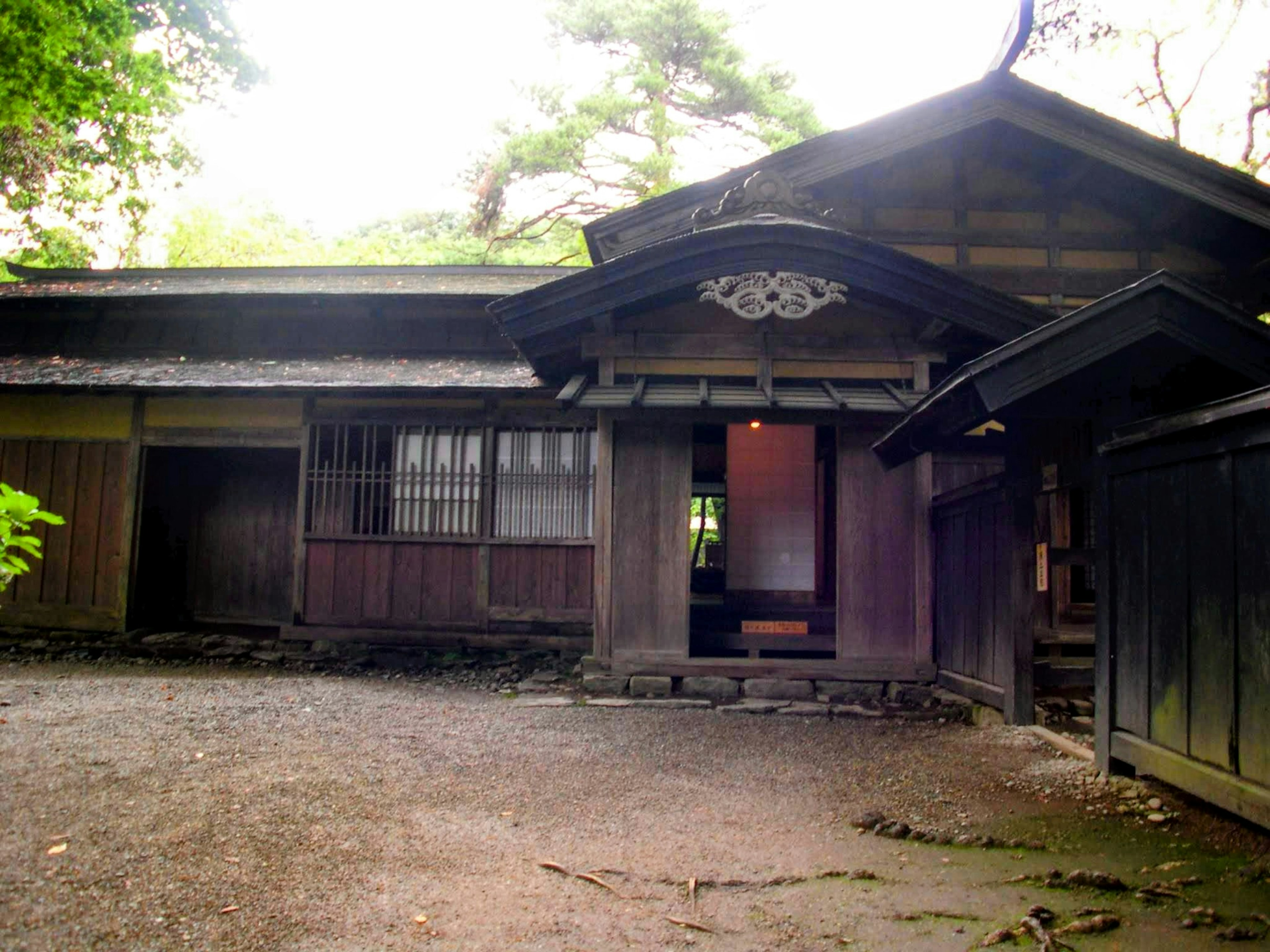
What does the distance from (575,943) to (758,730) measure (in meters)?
3.81

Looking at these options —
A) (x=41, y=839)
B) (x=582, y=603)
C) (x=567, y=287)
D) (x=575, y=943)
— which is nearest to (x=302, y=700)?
(x=582, y=603)

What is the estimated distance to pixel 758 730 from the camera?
22.4ft

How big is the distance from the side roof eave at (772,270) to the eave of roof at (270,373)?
6.50 ft

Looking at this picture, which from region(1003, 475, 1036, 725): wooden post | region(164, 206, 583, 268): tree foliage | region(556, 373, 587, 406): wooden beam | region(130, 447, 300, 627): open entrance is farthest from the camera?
region(164, 206, 583, 268): tree foliage

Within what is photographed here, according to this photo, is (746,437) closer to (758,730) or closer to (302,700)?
(758,730)

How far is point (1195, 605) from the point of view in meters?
4.03

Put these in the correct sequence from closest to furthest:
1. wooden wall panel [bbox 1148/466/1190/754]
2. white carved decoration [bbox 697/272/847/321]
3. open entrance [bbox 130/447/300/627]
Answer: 1. wooden wall panel [bbox 1148/466/1190/754]
2. white carved decoration [bbox 697/272/847/321]
3. open entrance [bbox 130/447/300/627]

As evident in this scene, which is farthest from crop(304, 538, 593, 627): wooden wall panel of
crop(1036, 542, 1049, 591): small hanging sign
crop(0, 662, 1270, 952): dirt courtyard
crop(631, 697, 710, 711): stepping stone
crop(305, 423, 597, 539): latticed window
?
crop(1036, 542, 1049, 591): small hanging sign

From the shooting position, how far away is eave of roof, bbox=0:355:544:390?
982 cm

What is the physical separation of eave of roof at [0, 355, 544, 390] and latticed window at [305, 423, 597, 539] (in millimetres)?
623

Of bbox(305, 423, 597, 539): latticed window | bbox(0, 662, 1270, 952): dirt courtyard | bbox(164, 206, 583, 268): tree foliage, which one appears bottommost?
bbox(0, 662, 1270, 952): dirt courtyard

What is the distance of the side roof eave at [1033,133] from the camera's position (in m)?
9.16

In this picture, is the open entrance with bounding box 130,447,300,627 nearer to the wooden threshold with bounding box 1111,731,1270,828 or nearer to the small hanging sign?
the small hanging sign

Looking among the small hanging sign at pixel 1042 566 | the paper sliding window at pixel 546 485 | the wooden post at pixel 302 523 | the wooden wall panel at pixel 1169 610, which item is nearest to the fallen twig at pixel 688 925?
the wooden wall panel at pixel 1169 610
